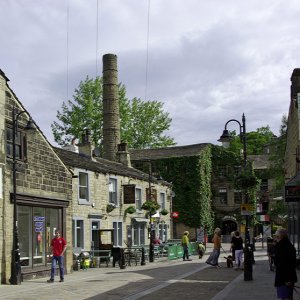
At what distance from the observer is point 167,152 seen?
5997 centimetres

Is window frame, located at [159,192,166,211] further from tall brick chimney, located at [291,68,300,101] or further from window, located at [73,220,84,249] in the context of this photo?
tall brick chimney, located at [291,68,300,101]

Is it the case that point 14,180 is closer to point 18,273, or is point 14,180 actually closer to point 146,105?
point 18,273

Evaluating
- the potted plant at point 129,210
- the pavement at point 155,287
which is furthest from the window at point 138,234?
the pavement at point 155,287

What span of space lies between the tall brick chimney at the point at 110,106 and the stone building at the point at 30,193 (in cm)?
2847

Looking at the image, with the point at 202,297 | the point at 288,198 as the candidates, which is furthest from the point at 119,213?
the point at 202,297

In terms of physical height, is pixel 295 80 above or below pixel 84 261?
above

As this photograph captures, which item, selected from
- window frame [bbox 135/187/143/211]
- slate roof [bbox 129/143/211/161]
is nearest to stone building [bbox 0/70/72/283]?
window frame [bbox 135/187/143/211]

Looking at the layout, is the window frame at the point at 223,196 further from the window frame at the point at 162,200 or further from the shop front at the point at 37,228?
the shop front at the point at 37,228

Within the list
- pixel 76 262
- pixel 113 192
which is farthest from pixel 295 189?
pixel 113 192

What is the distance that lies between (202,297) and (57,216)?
10.5 metres

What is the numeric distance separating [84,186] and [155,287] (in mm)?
14768

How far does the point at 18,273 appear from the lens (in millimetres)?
19422

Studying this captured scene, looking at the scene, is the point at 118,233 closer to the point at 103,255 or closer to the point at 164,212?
the point at 103,255

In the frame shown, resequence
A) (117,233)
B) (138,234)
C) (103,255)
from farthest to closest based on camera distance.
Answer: (138,234), (117,233), (103,255)
